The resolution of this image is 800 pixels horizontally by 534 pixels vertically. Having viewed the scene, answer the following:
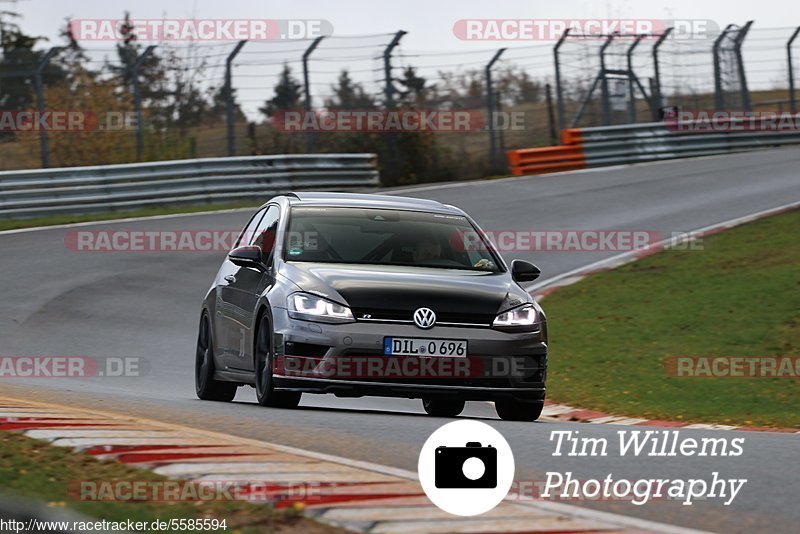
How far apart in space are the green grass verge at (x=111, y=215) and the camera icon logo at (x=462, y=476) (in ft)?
57.3

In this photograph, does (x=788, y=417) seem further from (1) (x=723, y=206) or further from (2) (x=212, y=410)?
(1) (x=723, y=206)

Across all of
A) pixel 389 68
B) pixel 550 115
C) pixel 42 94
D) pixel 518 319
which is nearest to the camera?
pixel 518 319

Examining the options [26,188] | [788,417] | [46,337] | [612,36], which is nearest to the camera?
[788,417]

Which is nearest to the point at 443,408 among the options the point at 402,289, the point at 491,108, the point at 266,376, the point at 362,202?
the point at 362,202

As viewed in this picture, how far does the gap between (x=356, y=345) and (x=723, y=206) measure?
55.5 ft

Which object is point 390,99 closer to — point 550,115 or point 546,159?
point 546,159

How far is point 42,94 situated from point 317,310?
18.1 meters

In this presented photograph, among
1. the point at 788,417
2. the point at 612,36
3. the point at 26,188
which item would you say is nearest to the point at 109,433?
the point at 788,417

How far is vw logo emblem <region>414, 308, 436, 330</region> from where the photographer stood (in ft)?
29.4

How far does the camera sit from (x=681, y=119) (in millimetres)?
34250

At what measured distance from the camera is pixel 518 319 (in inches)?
365

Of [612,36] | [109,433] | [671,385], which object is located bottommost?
[671,385]

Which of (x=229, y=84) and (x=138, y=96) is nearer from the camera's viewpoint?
(x=138, y=96)

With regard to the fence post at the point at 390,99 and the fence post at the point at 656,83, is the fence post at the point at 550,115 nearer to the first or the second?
the fence post at the point at 656,83
